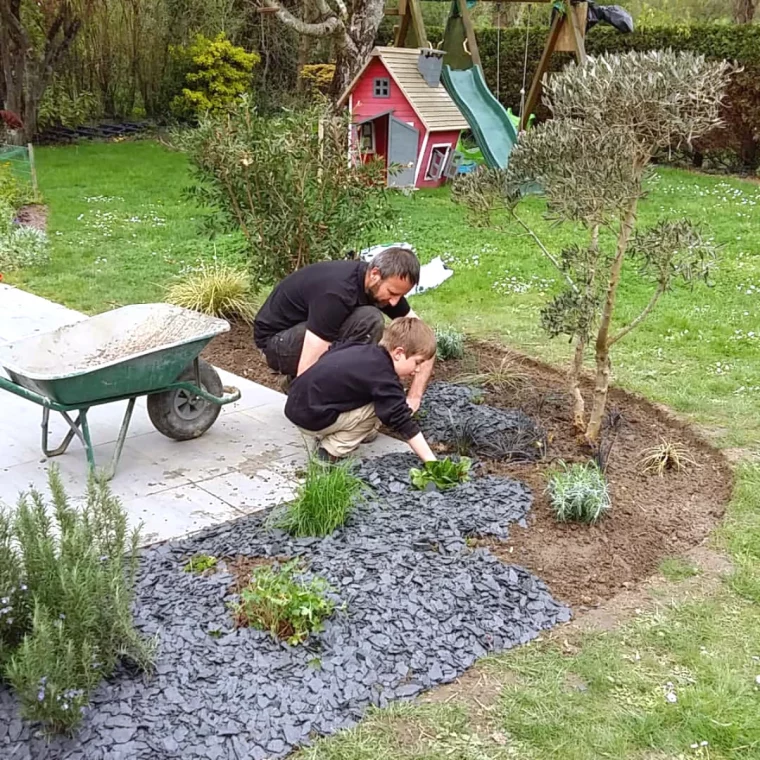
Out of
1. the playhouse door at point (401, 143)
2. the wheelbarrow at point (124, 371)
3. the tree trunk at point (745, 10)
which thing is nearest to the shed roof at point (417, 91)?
the playhouse door at point (401, 143)

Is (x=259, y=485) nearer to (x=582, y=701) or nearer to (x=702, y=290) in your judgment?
(x=582, y=701)

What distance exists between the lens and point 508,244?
923 cm

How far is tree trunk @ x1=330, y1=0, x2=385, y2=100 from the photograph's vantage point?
12391mm

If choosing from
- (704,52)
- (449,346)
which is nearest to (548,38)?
(704,52)

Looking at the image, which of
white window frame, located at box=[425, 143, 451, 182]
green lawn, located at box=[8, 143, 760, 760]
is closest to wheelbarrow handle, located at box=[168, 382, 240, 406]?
green lawn, located at box=[8, 143, 760, 760]

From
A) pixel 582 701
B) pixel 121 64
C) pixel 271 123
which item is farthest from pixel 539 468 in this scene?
pixel 121 64

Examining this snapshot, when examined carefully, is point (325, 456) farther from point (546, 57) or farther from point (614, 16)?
point (614, 16)

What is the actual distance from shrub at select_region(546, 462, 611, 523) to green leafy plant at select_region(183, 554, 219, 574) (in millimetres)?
1403

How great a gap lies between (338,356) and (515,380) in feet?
5.30

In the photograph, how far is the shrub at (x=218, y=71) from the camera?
18172mm

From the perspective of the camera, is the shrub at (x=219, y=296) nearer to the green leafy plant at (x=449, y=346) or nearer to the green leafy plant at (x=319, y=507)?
the green leafy plant at (x=449, y=346)

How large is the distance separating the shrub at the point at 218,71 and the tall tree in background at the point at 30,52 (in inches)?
92.1

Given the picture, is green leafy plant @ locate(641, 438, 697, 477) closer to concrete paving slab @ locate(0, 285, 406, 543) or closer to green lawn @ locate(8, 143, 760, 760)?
green lawn @ locate(8, 143, 760, 760)

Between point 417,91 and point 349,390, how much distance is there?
9.28 meters
